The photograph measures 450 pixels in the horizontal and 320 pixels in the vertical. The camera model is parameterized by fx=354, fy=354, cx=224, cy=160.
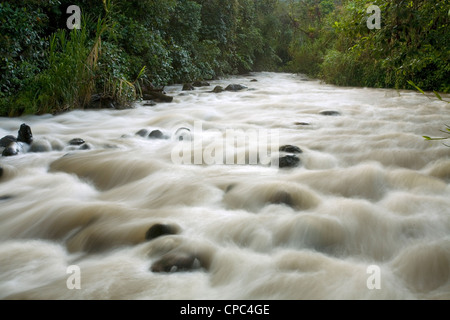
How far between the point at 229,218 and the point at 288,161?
120cm

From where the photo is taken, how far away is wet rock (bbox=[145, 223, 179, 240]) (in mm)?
2089

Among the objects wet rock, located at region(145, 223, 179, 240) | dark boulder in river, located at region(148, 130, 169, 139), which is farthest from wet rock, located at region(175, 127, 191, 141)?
wet rock, located at region(145, 223, 179, 240)

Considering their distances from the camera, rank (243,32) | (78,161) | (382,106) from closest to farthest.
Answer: (78,161) → (382,106) → (243,32)

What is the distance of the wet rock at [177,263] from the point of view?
178 cm

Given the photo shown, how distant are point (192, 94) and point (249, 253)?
7.24 meters

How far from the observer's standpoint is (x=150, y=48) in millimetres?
8555

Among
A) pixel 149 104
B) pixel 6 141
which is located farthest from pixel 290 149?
pixel 149 104

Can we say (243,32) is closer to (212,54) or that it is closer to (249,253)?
(212,54)

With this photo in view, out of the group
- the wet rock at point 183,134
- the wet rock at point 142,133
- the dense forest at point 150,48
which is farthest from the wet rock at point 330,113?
the wet rock at point 142,133

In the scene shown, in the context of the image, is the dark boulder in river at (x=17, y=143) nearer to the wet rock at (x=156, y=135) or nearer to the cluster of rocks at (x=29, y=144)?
the cluster of rocks at (x=29, y=144)

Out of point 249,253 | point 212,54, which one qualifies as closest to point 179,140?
point 249,253

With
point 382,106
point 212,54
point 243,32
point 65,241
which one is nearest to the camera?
point 65,241

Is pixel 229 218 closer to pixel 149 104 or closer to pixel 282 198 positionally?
pixel 282 198

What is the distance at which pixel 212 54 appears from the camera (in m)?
12.7
